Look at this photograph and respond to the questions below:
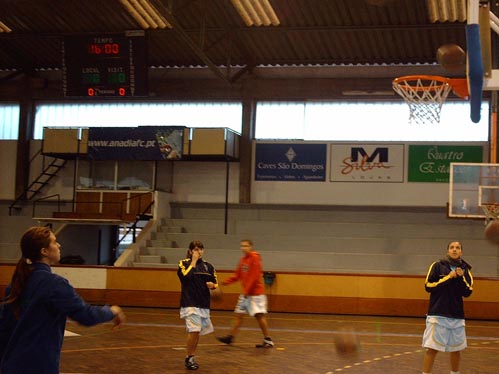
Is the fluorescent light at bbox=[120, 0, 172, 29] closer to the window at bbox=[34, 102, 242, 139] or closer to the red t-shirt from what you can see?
the window at bbox=[34, 102, 242, 139]

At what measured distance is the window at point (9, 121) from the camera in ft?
90.4

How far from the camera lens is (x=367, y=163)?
2478 cm

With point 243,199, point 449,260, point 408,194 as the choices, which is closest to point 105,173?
point 243,199

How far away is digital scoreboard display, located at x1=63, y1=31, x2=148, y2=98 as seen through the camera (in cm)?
2111

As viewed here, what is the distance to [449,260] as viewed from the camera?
895 cm

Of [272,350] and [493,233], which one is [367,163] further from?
[493,233]

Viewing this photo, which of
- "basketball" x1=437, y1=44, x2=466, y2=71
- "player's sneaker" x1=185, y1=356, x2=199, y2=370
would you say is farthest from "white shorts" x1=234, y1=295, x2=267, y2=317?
"basketball" x1=437, y1=44, x2=466, y2=71

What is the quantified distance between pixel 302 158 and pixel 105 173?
23.5 ft

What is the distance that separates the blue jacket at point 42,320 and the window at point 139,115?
21424 millimetres

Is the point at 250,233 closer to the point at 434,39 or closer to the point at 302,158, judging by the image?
the point at 302,158

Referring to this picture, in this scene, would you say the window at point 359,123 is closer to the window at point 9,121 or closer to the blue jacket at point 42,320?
the window at point 9,121

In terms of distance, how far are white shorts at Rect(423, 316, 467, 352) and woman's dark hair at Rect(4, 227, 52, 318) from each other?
17.9ft

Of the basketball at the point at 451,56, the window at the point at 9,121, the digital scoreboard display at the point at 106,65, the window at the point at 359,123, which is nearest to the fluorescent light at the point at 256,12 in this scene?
the digital scoreboard display at the point at 106,65

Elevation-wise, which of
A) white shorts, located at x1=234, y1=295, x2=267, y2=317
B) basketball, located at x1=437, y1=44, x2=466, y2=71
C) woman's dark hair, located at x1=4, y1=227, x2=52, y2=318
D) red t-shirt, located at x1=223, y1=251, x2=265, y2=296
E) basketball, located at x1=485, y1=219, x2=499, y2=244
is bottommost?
white shorts, located at x1=234, y1=295, x2=267, y2=317
